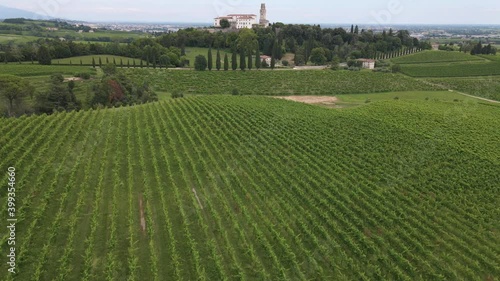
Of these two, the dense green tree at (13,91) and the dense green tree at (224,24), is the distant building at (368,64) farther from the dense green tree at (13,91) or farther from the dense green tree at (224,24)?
the dense green tree at (13,91)

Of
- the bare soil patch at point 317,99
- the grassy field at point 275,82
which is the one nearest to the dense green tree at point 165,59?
the grassy field at point 275,82

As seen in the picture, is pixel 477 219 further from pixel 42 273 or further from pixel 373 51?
pixel 373 51

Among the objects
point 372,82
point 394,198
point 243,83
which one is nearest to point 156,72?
point 243,83

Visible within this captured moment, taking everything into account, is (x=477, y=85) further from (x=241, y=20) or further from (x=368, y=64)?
(x=241, y=20)

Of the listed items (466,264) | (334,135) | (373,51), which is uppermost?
(373,51)

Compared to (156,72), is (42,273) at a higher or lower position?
lower

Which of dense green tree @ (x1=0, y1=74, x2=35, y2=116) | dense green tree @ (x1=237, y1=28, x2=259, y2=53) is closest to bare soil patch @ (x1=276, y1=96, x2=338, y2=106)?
dense green tree @ (x1=0, y1=74, x2=35, y2=116)

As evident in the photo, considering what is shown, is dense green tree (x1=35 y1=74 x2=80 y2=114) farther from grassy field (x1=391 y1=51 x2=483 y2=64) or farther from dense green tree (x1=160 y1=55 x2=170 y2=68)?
grassy field (x1=391 y1=51 x2=483 y2=64)
